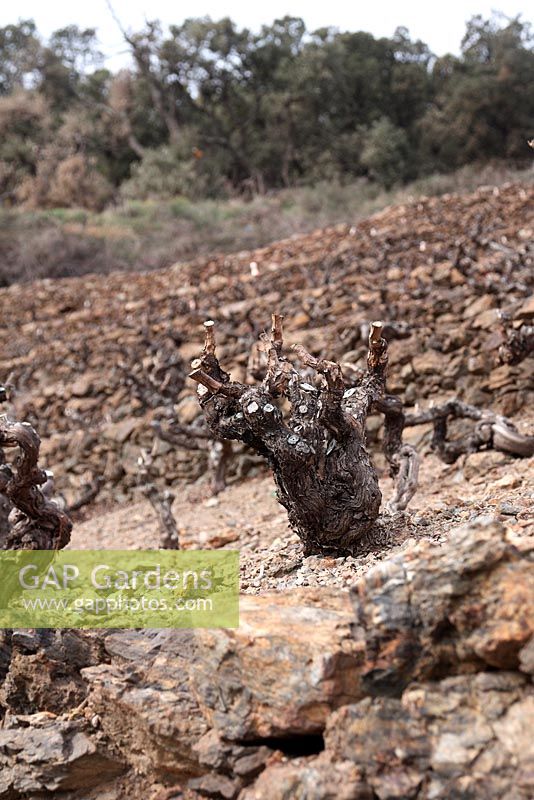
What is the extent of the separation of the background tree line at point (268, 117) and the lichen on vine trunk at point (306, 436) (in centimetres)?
1982

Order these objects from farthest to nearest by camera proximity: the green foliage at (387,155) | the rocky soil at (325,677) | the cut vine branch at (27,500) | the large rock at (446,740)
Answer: the green foliage at (387,155) → the cut vine branch at (27,500) → the rocky soil at (325,677) → the large rock at (446,740)

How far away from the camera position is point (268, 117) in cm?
2484

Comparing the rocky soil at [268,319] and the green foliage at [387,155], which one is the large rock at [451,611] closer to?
the rocky soil at [268,319]

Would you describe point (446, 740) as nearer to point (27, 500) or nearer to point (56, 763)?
point (56, 763)

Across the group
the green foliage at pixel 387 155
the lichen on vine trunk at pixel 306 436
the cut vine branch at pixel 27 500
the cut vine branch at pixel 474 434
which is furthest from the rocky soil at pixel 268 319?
the green foliage at pixel 387 155

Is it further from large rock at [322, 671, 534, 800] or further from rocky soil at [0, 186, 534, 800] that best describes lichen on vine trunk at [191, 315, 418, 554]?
large rock at [322, 671, 534, 800]

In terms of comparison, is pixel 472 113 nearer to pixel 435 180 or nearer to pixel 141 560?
pixel 435 180

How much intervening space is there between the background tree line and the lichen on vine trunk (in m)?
19.8

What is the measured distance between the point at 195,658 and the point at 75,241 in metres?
16.9

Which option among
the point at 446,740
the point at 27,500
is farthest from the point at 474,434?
the point at 446,740

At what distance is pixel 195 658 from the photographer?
2365 millimetres

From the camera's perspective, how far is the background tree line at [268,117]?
22.2 metres

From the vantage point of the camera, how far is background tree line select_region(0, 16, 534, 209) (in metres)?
22.2

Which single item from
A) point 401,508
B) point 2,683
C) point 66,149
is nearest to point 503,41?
point 66,149
